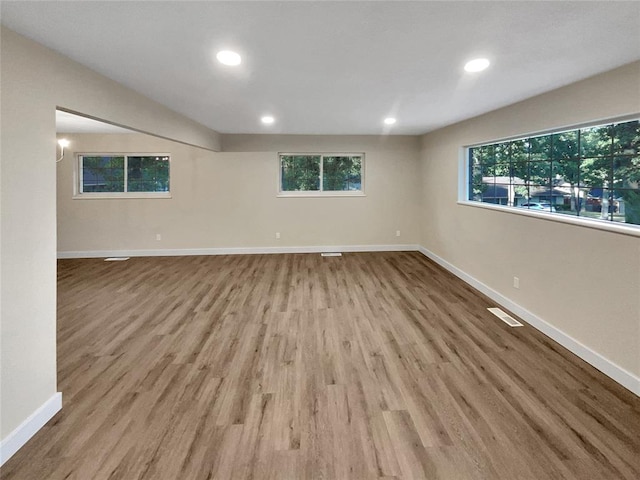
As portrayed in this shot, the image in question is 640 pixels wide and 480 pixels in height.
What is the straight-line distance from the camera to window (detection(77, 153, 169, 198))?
23.4ft

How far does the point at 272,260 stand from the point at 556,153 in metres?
4.69

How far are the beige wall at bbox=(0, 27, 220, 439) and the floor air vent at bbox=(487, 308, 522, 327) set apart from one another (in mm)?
3879

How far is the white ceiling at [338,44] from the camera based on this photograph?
1.79 meters

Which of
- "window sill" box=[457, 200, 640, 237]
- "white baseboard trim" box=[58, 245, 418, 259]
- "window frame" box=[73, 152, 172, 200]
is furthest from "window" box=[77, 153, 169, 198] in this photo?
"window sill" box=[457, 200, 640, 237]

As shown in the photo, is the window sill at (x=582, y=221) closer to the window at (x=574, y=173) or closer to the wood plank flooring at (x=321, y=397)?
the window at (x=574, y=173)

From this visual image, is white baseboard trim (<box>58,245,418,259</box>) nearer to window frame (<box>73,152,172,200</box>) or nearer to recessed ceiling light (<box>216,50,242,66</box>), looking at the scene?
window frame (<box>73,152,172,200</box>)

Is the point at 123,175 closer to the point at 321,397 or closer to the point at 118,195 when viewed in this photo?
the point at 118,195

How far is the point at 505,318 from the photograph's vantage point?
3.92 meters

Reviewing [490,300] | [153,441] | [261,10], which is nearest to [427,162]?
[490,300]

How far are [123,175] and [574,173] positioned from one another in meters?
7.21

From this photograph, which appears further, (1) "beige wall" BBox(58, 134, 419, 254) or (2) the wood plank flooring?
(1) "beige wall" BBox(58, 134, 419, 254)

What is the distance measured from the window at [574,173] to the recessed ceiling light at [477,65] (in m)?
1.20

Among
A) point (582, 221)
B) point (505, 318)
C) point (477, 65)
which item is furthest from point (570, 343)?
point (477, 65)

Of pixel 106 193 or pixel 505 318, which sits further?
pixel 106 193
